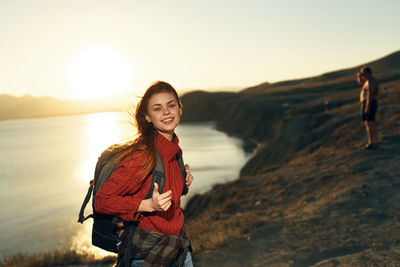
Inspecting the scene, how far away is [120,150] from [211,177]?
27.7 metres

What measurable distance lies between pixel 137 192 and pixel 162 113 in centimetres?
66

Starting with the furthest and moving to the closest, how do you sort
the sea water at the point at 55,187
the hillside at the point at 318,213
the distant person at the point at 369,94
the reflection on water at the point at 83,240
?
the sea water at the point at 55,187
the reflection on water at the point at 83,240
the distant person at the point at 369,94
the hillside at the point at 318,213

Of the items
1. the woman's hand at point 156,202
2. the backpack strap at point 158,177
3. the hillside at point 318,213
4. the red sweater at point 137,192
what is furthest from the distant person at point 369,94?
the woman's hand at point 156,202

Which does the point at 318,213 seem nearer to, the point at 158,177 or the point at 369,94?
the point at 369,94


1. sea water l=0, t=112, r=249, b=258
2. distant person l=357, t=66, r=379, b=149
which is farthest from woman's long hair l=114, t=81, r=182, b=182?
distant person l=357, t=66, r=379, b=149

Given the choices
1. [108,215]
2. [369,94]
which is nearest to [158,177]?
[108,215]

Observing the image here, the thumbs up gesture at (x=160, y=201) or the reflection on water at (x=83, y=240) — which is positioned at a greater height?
the thumbs up gesture at (x=160, y=201)

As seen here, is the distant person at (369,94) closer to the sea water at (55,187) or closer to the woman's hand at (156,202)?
the sea water at (55,187)

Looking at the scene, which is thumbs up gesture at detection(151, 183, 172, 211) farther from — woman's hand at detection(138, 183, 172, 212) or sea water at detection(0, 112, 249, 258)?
sea water at detection(0, 112, 249, 258)

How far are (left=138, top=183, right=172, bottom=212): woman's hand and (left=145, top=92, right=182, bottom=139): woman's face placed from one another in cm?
56

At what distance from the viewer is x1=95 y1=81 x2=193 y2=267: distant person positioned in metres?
2.03

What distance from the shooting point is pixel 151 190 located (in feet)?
7.07

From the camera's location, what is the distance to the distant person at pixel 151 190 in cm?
203

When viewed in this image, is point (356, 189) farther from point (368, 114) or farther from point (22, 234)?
point (22, 234)
